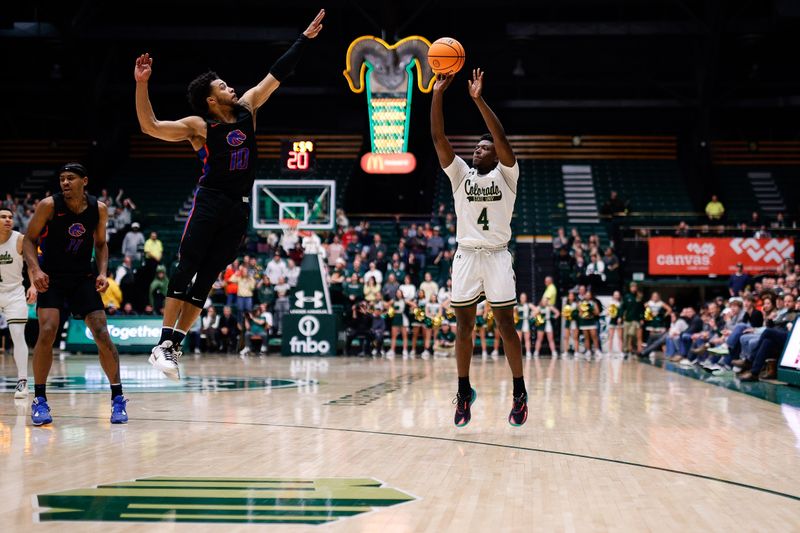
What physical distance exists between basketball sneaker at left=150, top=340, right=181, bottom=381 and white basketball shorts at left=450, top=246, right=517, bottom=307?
2245mm

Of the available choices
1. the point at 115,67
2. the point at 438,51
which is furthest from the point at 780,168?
the point at 438,51

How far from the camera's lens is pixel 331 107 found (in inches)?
1387

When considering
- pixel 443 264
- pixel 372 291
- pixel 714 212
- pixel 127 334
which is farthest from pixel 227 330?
pixel 714 212

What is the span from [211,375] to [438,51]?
782 cm

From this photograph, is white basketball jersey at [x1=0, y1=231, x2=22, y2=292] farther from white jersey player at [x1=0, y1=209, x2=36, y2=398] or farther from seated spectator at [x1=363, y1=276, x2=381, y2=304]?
seated spectator at [x1=363, y1=276, x2=381, y2=304]

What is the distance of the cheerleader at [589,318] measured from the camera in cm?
1980

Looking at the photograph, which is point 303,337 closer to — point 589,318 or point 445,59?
point 589,318

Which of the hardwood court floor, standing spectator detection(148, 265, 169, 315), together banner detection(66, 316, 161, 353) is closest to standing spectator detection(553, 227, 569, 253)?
standing spectator detection(148, 265, 169, 315)

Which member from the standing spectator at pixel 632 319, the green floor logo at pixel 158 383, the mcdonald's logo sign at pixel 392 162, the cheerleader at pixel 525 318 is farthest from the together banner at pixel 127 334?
the standing spectator at pixel 632 319

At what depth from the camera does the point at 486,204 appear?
688 cm

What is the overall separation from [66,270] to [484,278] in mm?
3464

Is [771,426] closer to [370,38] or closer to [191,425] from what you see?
[191,425]

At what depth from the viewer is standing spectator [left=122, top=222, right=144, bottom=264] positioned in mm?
23250

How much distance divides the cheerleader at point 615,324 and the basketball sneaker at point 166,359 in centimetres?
1574
